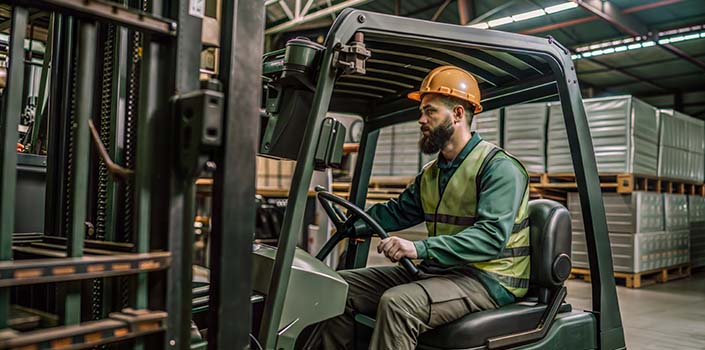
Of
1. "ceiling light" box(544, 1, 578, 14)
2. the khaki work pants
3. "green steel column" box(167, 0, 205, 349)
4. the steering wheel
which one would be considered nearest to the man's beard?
the steering wheel

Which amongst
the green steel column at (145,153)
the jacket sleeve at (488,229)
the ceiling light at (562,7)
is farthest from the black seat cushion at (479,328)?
the ceiling light at (562,7)

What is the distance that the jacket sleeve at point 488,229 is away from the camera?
8.05ft

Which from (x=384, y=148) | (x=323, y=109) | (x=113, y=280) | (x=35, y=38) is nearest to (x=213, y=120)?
(x=323, y=109)

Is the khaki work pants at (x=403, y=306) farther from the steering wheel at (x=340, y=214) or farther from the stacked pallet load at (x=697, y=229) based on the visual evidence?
the stacked pallet load at (x=697, y=229)

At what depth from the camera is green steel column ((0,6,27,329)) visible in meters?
1.41

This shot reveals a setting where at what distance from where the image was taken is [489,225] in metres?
2.49

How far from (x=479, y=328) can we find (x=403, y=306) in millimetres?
358

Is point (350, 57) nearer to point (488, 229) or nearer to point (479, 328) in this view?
point (488, 229)

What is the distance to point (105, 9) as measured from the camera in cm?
148

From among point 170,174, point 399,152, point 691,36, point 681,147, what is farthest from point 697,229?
point 170,174

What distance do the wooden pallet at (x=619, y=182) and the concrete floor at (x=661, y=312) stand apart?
128 centimetres

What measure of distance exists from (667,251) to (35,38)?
8.18 metres

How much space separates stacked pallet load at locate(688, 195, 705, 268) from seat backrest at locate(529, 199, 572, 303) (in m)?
7.80

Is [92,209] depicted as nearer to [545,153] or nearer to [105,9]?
[105,9]
